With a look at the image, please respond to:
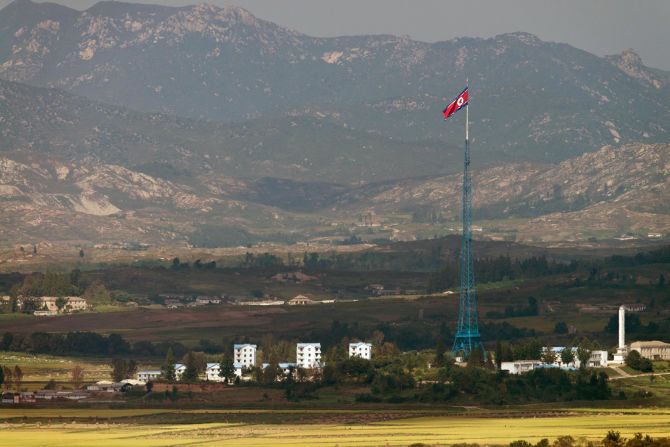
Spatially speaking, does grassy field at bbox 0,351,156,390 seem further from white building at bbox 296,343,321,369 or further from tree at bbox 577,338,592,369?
tree at bbox 577,338,592,369

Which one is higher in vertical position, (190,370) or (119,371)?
(190,370)

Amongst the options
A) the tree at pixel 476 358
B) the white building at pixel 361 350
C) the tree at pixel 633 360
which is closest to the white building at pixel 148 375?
the white building at pixel 361 350

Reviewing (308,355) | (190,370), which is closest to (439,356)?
(308,355)

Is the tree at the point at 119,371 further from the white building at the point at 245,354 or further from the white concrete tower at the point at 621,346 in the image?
the white concrete tower at the point at 621,346

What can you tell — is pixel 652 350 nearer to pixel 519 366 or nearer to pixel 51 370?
pixel 519 366

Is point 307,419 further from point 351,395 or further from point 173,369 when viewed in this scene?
point 173,369

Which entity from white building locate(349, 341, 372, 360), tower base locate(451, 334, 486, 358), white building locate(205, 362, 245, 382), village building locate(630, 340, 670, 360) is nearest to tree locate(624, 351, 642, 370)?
village building locate(630, 340, 670, 360)

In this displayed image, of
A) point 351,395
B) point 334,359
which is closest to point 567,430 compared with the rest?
point 351,395
